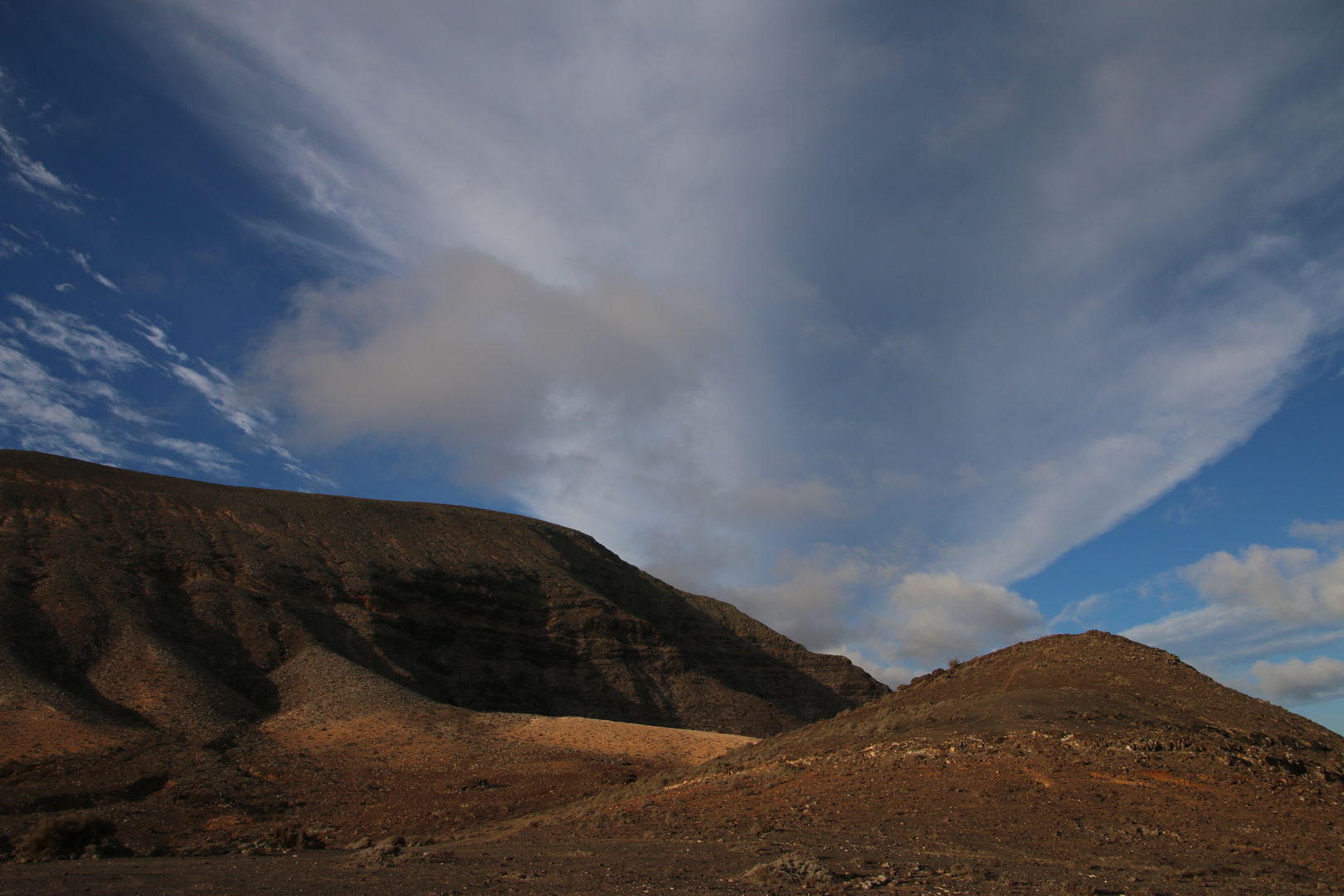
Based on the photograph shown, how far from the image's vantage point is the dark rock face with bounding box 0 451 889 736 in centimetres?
3938

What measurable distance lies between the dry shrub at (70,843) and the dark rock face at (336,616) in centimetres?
1728

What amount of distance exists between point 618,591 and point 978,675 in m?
57.2

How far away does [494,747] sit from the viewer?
3428cm

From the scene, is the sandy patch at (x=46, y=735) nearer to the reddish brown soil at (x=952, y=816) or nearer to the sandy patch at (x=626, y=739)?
the reddish brown soil at (x=952, y=816)

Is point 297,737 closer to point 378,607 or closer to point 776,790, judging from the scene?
point 378,607

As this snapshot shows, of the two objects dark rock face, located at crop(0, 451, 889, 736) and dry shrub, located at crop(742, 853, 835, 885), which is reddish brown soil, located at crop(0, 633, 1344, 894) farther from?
dark rock face, located at crop(0, 451, 889, 736)

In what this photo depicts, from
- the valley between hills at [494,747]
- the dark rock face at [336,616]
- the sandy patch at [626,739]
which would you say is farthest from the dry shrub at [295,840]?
the dark rock face at [336,616]

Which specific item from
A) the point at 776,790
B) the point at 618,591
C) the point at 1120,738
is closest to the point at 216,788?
the point at 776,790

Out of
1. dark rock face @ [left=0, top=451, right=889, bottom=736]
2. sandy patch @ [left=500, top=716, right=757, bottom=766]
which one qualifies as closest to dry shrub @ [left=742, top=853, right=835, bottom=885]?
sandy patch @ [left=500, top=716, right=757, bottom=766]

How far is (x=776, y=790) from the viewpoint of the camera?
17.1 meters

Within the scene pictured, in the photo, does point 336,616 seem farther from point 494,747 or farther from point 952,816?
point 952,816

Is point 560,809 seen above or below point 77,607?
below

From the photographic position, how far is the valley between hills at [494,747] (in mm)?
11797

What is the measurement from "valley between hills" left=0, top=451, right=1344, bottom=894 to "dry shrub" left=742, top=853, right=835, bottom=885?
6cm
